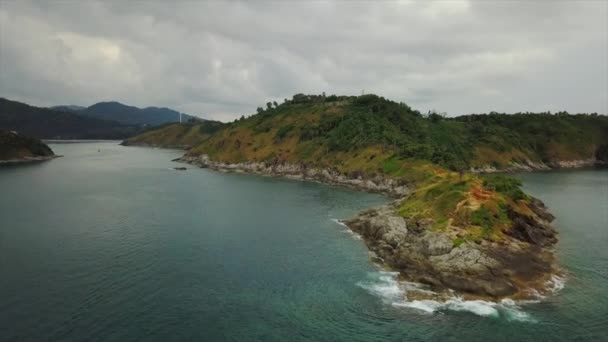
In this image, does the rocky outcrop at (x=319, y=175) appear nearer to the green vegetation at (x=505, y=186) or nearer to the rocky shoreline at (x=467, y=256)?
the green vegetation at (x=505, y=186)

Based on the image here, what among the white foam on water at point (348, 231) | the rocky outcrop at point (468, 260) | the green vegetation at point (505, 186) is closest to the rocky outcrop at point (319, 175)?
the green vegetation at point (505, 186)

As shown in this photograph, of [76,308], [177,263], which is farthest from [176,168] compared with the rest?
[76,308]

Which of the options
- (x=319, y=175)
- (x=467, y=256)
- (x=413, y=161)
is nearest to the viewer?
(x=467, y=256)

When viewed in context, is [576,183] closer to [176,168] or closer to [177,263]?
[177,263]

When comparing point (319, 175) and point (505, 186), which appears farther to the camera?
point (319, 175)

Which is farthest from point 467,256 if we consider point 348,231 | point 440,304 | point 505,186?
point 505,186

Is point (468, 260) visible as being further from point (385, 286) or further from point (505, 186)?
point (505, 186)

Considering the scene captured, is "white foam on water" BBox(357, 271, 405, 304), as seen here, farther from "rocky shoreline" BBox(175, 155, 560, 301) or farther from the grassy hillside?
the grassy hillside

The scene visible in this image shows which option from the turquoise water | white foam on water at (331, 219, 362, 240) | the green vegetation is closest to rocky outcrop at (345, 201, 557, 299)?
the turquoise water
